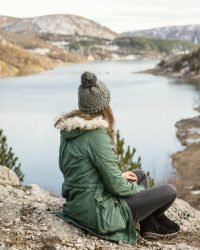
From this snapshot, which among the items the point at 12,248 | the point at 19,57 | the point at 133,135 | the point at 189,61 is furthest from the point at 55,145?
the point at 19,57

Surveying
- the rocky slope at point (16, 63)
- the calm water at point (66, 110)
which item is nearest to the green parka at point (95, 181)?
the calm water at point (66, 110)

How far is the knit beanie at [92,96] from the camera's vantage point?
168 inches

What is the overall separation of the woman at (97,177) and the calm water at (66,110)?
1206cm

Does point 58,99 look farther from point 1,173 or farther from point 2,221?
point 2,221

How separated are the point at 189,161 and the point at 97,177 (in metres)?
19.3

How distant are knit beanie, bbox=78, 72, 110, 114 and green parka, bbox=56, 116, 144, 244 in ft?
0.35

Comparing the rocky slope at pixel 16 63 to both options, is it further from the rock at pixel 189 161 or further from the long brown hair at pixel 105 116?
the long brown hair at pixel 105 116

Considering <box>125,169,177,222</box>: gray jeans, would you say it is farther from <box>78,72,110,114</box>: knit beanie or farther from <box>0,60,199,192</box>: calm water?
<box>0,60,199,192</box>: calm water

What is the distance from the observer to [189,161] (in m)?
23.1

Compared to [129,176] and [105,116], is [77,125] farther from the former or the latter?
[129,176]

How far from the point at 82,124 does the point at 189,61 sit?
302 feet

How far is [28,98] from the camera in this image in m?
48.4

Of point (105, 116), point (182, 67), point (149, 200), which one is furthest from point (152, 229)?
point (182, 67)

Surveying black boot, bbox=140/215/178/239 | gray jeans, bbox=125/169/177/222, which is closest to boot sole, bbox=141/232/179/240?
black boot, bbox=140/215/178/239
